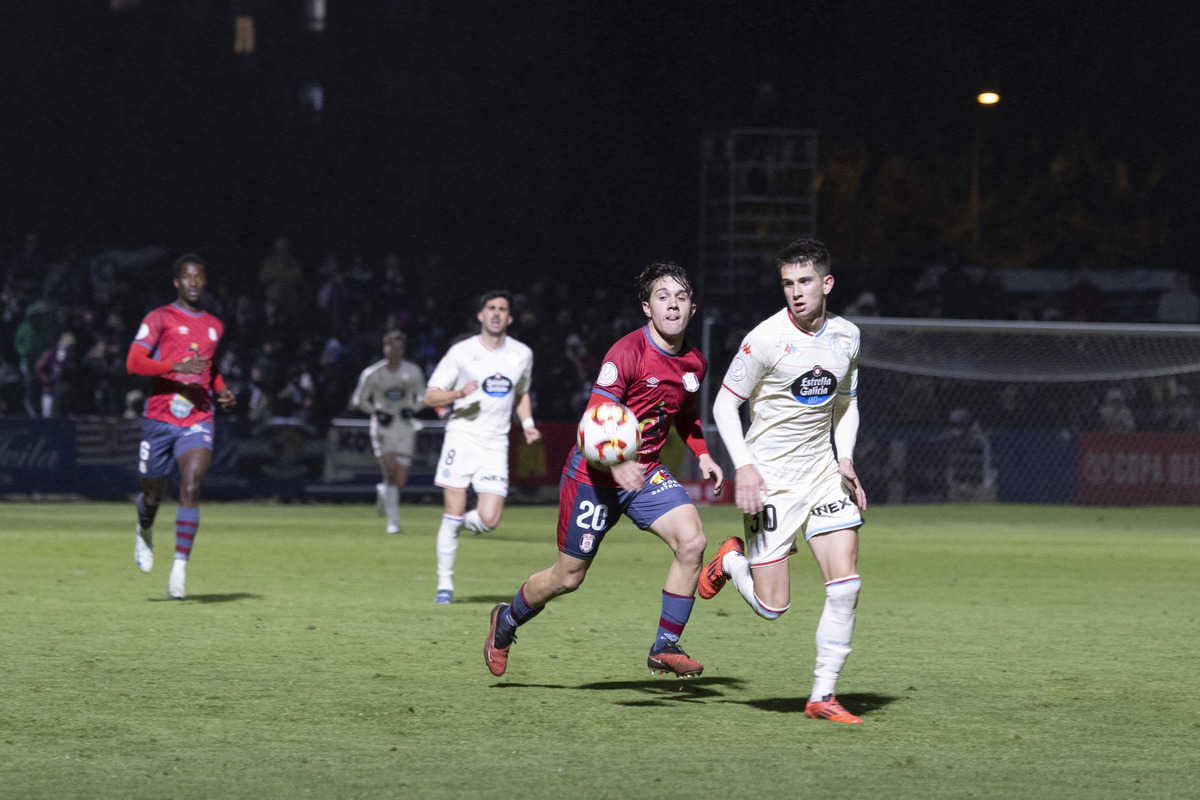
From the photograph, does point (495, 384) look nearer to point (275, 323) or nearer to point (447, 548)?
point (447, 548)

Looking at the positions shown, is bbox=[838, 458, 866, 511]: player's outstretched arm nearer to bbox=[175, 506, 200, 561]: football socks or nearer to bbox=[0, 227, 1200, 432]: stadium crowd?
bbox=[175, 506, 200, 561]: football socks

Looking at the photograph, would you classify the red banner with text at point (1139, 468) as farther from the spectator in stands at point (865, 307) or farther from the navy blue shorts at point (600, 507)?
the navy blue shorts at point (600, 507)

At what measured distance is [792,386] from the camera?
6.64 metres

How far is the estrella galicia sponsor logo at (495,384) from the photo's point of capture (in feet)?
37.0

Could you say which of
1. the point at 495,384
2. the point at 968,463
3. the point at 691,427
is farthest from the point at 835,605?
the point at 968,463

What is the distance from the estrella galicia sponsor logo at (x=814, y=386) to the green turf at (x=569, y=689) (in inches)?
56.6

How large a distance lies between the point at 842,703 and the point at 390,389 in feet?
43.8

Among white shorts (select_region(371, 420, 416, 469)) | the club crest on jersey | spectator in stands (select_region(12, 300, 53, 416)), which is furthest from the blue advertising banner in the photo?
the club crest on jersey

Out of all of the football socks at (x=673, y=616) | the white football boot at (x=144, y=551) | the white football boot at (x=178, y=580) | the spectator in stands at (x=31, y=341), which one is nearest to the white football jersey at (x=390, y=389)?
the white football boot at (x=144, y=551)

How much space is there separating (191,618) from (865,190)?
2521 cm

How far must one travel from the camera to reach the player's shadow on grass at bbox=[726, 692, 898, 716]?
6820 millimetres

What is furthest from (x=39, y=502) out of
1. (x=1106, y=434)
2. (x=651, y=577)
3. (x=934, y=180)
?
(x=934, y=180)

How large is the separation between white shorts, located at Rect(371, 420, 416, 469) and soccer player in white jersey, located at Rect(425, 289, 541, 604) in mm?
8062

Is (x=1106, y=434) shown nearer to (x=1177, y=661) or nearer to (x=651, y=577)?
(x=651, y=577)
